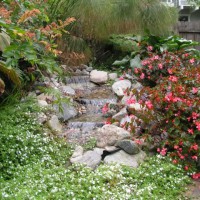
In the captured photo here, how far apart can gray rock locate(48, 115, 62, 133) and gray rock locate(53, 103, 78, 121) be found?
0.21m

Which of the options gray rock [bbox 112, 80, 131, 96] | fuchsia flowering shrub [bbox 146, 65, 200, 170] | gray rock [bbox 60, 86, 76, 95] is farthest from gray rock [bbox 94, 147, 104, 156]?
gray rock [bbox 60, 86, 76, 95]

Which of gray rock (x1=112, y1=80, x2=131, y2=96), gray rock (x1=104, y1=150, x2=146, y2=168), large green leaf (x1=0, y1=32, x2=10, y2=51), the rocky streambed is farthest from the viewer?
gray rock (x1=112, y1=80, x2=131, y2=96)

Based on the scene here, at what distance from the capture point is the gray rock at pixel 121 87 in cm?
513

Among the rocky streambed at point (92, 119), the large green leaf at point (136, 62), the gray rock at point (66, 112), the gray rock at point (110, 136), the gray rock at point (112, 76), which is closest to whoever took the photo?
the rocky streambed at point (92, 119)

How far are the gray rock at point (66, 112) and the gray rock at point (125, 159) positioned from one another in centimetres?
116

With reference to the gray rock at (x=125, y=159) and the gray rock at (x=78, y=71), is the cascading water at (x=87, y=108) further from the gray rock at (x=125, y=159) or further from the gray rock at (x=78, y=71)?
the gray rock at (x=125, y=159)

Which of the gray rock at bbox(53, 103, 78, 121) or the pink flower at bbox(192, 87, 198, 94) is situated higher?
the pink flower at bbox(192, 87, 198, 94)

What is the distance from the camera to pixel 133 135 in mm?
3793

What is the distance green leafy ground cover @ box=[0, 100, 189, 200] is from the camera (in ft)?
9.14

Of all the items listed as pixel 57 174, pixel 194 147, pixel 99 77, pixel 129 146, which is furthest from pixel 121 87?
pixel 57 174

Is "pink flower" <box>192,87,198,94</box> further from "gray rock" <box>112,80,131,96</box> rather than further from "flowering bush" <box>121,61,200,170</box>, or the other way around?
"gray rock" <box>112,80,131,96</box>

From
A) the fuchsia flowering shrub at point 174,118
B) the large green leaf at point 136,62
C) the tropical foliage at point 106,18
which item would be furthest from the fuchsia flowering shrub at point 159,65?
the tropical foliage at point 106,18

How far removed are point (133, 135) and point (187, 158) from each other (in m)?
0.61

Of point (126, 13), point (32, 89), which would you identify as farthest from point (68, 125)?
point (126, 13)
